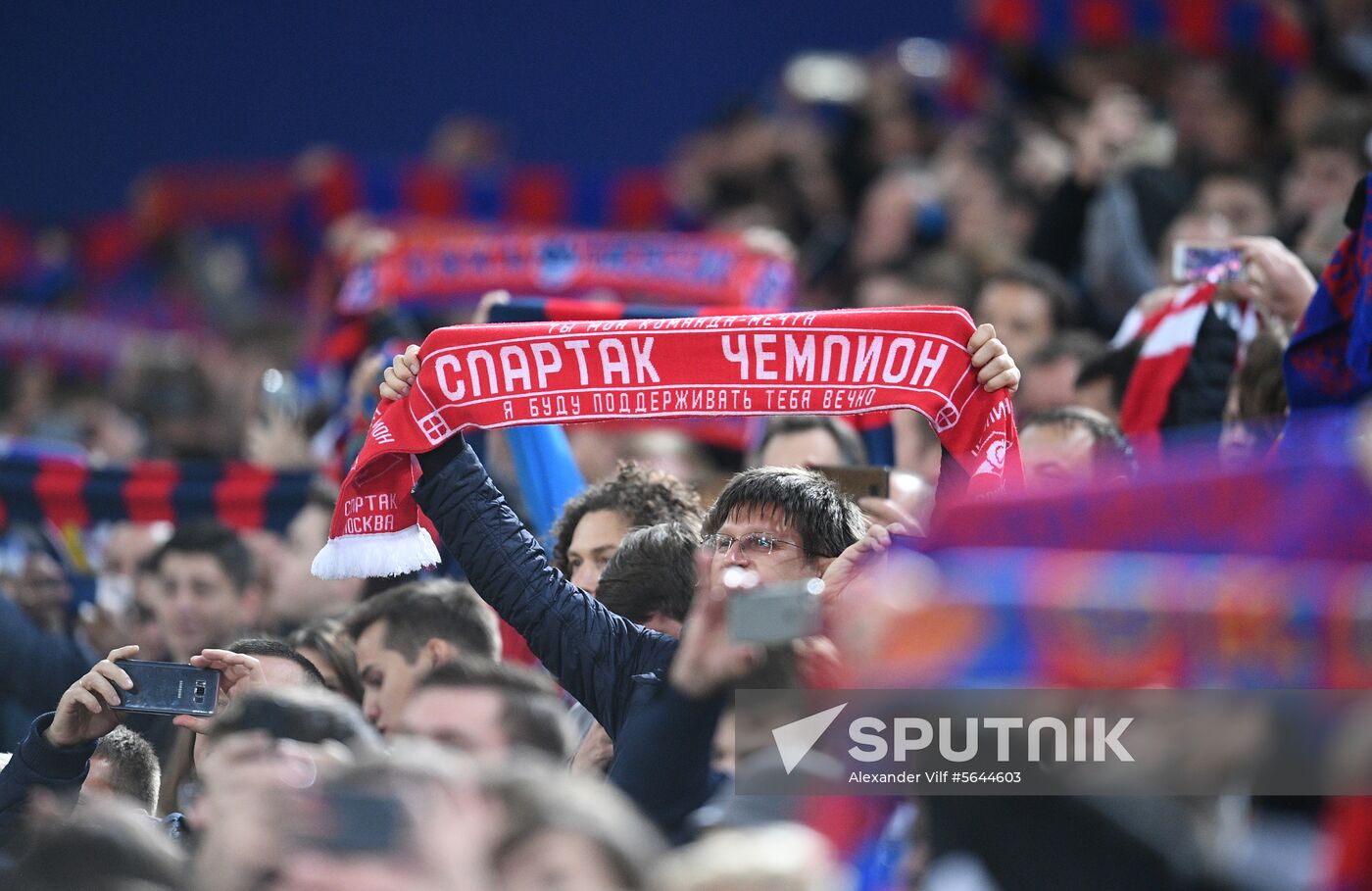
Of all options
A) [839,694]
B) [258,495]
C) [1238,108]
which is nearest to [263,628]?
[258,495]

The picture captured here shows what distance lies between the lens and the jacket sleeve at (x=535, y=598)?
3318 millimetres

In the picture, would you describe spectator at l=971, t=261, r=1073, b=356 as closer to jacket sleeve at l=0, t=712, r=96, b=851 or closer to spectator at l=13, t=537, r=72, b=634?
spectator at l=13, t=537, r=72, b=634

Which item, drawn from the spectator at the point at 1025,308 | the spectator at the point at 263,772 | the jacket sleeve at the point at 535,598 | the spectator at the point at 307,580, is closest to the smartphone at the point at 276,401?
the spectator at the point at 307,580

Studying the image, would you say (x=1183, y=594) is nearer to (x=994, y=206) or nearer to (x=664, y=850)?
(x=664, y=850)

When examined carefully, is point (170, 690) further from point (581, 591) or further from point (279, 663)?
point (581, 591)

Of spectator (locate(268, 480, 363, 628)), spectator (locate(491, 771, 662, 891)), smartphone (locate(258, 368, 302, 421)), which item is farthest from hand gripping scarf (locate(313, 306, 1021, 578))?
smartphone (locate(258, 368, 302, 421))

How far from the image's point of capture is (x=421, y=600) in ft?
13.4

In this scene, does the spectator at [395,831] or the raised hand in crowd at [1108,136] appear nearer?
the spectator at [395,831]

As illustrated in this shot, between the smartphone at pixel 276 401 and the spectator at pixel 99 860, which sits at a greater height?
the spectator at pixel 99 860

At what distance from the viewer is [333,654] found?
13.3 feet

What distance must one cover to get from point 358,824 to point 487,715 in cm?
62

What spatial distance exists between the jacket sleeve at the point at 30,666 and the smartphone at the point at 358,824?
2.46 meters

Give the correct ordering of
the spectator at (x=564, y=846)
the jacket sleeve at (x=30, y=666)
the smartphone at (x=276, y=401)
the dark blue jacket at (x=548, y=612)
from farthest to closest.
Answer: the smartphone at (x=276, y=401)
the jacket sleeve at (x=30, y=666)
the dark blue jacket at (x=548, y=612)
the spectator at (x=564, y=846)

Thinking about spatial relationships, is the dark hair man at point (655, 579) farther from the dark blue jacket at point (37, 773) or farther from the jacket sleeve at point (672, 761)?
the dark blue jacket at point (37, 773)
